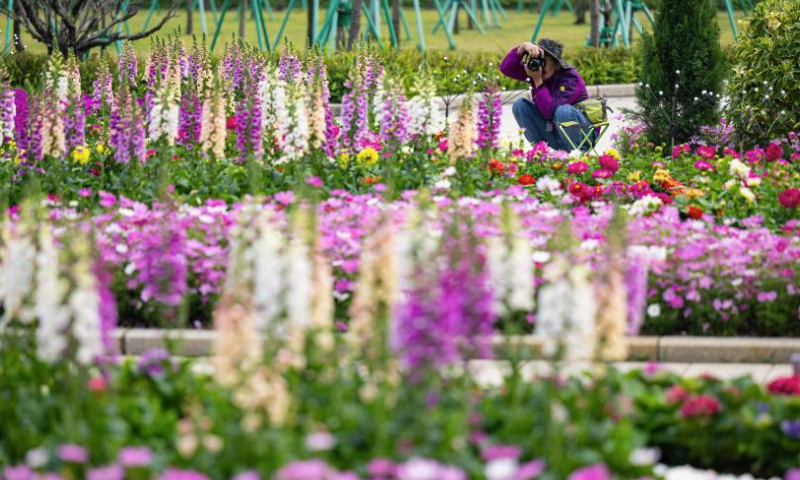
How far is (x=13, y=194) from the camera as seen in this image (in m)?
8.66

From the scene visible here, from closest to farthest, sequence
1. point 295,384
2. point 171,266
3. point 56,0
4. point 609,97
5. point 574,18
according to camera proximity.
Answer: point 295,384
point 171,266
point 56,0
point 609,97
point 574,18

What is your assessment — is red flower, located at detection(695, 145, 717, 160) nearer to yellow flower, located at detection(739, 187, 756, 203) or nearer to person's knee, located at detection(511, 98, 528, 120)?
yellow flower, located at detection(739, 187, 756, 203)

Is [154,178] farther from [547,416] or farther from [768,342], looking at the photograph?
[547,416]

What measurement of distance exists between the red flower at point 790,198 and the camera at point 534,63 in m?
3.33

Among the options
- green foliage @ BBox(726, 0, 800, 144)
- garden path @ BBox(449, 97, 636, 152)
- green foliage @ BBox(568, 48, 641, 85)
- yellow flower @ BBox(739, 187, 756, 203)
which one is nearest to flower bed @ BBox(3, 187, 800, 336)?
yellow flower @ BBox(739, 187, 756, 203)

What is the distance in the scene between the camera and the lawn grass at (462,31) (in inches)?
1364

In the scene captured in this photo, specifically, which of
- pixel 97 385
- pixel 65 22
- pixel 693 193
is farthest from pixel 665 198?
pixel 65 22

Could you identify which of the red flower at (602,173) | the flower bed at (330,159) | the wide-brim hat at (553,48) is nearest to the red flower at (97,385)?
the flower bed at (330,159)

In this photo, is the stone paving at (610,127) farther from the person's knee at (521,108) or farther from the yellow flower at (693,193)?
the yellow flower at (693,193)

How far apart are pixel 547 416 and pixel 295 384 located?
81 cm

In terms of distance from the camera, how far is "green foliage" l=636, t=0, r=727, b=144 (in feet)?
36.8

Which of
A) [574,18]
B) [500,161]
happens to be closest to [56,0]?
[500,161]

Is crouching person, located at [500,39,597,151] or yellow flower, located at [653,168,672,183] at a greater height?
crouching person, located at [500,39,597,151]

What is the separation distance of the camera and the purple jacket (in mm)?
132
